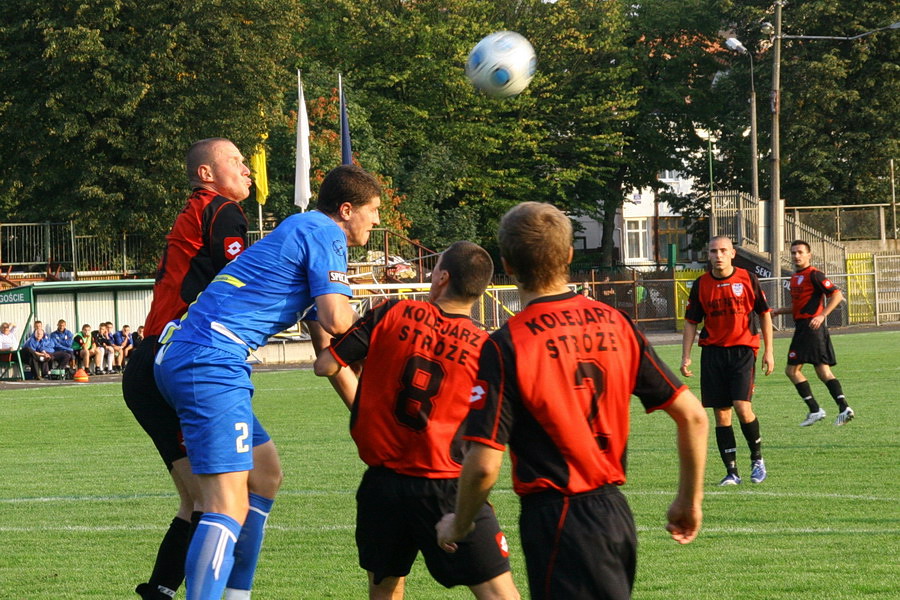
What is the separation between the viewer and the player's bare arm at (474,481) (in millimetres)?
3596

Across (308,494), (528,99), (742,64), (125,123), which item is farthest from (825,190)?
(308,494)

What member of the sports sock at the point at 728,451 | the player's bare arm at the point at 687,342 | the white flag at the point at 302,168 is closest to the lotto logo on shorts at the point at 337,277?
→ the sports sock at the point at 728,451

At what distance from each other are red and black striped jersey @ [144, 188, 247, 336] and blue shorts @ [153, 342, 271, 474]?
633 mm

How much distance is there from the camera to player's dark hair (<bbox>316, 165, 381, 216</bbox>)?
16.9 ft

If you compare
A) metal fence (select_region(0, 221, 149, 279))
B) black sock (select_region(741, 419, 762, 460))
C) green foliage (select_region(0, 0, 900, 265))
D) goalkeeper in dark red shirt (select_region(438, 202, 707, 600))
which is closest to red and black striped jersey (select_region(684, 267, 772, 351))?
black sock (select_region(741, 419, 762, 460))

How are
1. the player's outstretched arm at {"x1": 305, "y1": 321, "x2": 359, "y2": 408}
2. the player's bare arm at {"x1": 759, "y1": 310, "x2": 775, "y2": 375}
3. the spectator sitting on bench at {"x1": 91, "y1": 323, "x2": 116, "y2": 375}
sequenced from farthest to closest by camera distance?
the spectator sitting on bench at {"x1": 91, "y1": 323, "x2": 116, "y2": 375}
the player's bare arm at {"x1": 759, "y1": 310, "x2": 775, "y2": 375}
the player's outstretched arm at {"x1": 305, "y1": 321, "x2": 359, "y2": 408}

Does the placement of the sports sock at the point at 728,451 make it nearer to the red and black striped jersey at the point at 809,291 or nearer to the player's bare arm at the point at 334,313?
the red and black striped jersey at the point at 809,291

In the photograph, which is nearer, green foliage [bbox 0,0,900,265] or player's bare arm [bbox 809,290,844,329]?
player's bare arm [bbox 809,290,844,329]

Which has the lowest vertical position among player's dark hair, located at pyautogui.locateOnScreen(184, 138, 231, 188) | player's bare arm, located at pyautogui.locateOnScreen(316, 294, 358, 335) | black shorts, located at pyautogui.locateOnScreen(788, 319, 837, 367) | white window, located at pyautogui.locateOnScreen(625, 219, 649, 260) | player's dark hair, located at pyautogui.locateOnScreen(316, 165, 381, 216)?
black shorts, located at pyautogui.locateOnScreen(788, 319, 837, 367)

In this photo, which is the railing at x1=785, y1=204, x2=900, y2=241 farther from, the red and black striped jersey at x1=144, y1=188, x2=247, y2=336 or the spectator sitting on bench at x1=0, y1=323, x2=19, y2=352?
the red and black striped jersey at x1=144, y1=188, x2=247, y2=336

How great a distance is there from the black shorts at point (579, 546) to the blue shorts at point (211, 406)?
1.63 m

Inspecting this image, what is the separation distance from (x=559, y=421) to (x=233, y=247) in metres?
2.40

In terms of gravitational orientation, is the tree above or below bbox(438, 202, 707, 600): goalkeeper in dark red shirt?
above

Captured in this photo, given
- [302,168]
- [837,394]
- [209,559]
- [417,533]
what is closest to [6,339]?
[302,168]
